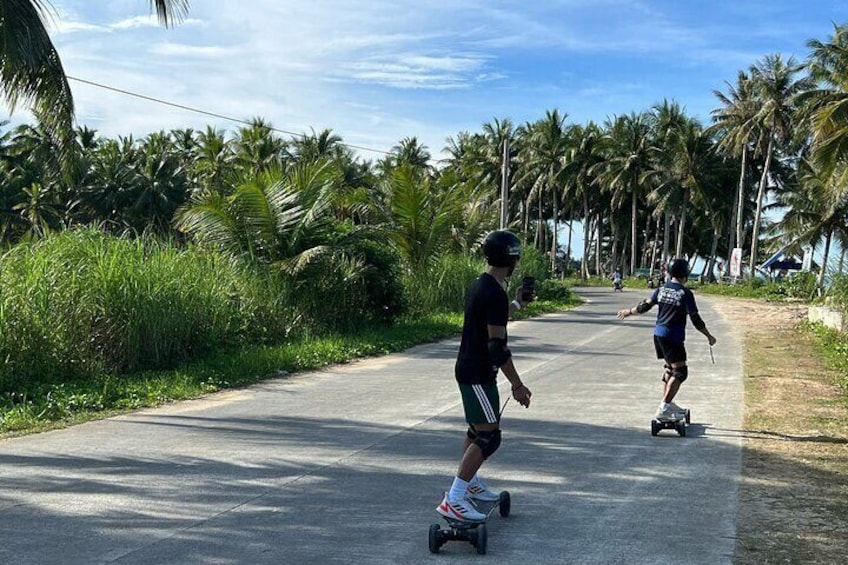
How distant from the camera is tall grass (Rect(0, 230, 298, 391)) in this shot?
38.2 ft

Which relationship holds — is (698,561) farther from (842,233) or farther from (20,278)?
(842,233)

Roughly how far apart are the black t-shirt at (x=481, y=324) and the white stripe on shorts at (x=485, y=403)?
4 centimetres

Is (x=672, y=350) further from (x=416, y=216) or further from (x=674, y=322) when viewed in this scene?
(x=416, y=216)

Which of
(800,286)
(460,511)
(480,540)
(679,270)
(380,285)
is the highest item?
(679,270)

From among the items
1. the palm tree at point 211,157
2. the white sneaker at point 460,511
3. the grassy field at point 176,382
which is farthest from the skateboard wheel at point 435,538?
the palm tree at point 211,157

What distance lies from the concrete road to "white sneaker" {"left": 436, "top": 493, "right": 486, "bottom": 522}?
21 cm

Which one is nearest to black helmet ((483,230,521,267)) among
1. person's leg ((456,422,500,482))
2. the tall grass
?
person's leg ((456,422,500,482))

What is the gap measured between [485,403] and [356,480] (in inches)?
80.3

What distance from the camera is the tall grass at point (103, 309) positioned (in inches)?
459

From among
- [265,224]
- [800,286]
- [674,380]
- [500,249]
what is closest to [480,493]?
[500,249]

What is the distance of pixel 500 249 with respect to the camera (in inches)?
211

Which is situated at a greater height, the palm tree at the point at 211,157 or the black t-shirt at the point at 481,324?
the palm tree at the point at 211,157

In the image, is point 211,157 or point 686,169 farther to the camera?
point 686,169

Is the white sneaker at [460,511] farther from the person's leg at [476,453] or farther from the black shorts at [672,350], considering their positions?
the black shorts at [672,350]
